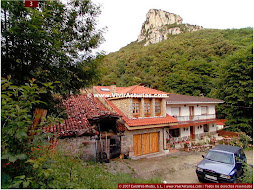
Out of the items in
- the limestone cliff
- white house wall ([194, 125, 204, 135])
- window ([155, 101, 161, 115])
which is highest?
the limestone cliff

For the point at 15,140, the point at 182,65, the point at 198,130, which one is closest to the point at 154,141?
the point at 198,130

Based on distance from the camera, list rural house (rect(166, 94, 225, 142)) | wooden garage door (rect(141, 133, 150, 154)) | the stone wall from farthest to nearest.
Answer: rural house (rect(166, 94, 225, 142)) < wooden garage door (rect(141, 133, 150, 154)) < the stone wall

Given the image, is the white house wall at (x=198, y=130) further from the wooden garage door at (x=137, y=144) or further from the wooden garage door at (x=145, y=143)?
the wooden garage door at (x=137, y=144)

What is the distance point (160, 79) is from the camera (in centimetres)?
4241

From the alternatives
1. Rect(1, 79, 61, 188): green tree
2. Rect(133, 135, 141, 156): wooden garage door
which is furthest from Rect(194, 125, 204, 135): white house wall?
Rect(1, 79, 61, 188): green tree

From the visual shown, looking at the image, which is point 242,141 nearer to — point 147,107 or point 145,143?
point 145,143

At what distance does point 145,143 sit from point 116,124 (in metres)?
3.48

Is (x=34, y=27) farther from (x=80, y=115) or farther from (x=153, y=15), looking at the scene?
(x=153, y=15)

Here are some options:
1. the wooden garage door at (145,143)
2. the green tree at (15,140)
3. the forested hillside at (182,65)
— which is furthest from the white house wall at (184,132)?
the green tree at (15,140)

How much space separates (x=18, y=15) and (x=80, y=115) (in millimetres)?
8628

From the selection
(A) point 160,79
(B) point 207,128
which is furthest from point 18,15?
(A) point 160,79

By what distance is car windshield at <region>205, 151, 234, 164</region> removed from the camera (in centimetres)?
798

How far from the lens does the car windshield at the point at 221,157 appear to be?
7983 millimetres

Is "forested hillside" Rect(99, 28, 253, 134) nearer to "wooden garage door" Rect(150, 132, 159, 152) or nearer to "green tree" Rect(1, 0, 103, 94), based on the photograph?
"wooden garage door" Rect(150, 132, 159, 152)
